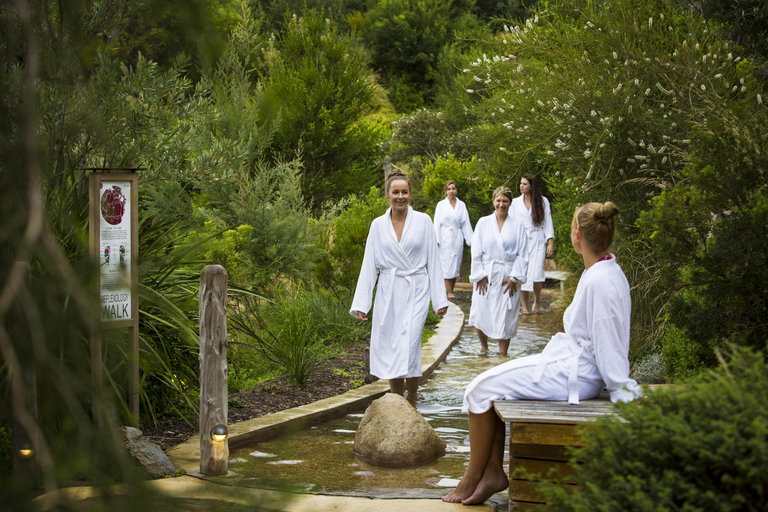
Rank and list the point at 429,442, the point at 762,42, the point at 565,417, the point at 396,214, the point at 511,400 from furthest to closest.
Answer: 1. the point at 762,42
2. the point at 396,214
3. the point at 429,442
4. the point at 511,400
5. the point at 565,417

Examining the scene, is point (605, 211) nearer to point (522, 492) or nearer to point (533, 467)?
point (533, 467)

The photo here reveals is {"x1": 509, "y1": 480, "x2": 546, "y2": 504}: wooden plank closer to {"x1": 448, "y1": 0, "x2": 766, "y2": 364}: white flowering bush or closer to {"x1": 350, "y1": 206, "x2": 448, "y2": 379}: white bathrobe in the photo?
{"x1": 350, "y1": 206, "x2": 448, "y2": 379}: white bathrobe

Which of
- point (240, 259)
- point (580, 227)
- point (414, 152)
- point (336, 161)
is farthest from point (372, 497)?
point (414, 152)

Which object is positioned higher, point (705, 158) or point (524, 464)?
point (705, 158)

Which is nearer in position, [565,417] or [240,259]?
[565,417]

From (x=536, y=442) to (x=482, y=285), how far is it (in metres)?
6.11

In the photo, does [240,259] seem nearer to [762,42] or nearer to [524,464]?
[524,464]

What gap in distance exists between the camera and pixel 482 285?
924 centimetres

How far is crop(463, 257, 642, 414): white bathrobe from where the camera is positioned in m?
3.52

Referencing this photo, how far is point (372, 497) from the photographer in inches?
149

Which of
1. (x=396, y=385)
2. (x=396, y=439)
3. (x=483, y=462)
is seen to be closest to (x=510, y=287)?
(x=396, y=385)

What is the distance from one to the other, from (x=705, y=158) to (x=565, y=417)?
2.08 meters

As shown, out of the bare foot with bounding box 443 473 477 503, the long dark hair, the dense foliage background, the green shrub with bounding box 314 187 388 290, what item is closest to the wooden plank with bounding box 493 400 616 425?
the bare foot with bounding box 443 473 477 503

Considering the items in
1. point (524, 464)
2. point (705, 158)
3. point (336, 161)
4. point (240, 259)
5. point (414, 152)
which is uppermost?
point (414, 152)
